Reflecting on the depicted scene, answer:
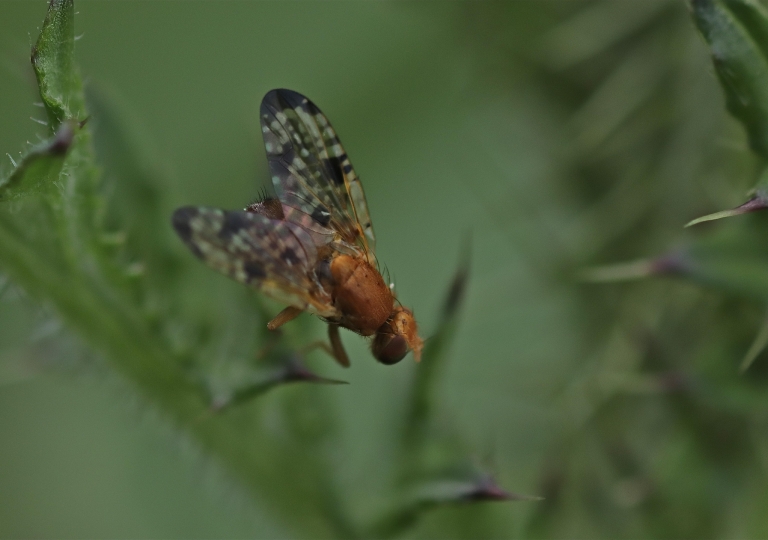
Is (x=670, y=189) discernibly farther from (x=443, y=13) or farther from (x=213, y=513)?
(x=213, y=513)

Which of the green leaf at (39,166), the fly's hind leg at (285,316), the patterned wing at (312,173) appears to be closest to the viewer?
the green leaf at (39,166)

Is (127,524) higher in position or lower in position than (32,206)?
lower

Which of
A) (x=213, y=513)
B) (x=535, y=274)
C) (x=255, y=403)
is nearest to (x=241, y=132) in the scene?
(x=213, y=513)

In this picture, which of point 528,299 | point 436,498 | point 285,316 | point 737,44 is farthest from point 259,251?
point 528,299

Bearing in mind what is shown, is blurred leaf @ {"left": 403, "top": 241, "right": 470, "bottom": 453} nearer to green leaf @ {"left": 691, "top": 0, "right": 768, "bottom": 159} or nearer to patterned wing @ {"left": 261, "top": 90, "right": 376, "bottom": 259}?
patterned wing @ {"left": 261, "top": 90, "right": 376, "bottom": 259}

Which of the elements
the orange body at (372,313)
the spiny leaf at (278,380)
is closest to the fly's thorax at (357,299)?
the orange body at (372,313)

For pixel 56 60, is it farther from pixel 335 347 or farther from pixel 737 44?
pixel 737 44

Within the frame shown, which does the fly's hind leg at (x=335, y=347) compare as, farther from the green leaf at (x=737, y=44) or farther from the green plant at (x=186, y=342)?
the green leaf at (x=737, y=44)
